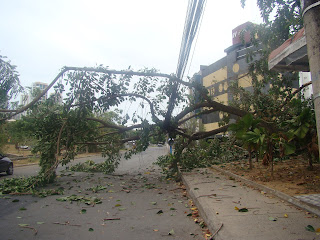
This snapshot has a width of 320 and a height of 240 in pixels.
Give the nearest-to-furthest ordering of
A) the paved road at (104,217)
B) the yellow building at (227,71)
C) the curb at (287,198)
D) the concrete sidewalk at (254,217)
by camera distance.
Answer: the concrete sidewalk at (254,217)
the paved road at (104,217)
the curb at (287,198)
the yellow building at (227,71)

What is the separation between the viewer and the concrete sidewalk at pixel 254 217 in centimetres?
384

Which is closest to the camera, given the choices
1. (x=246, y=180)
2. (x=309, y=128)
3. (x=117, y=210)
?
(x=117, y=210)

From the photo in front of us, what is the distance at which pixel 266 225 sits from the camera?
4.22 meters

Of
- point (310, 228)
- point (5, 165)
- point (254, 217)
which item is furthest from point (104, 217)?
point (5, 165)

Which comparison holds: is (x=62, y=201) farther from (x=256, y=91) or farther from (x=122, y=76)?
(x=256, y=91)

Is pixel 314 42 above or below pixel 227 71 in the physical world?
below

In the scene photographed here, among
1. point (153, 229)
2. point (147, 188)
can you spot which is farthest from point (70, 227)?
point (147, 188)

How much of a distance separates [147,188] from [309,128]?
5.38 meters

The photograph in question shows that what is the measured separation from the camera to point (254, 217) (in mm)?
4684

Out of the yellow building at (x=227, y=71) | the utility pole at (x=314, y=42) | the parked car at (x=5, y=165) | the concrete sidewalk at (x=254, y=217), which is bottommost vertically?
the concrete sidewalk at (x=254, y=217)

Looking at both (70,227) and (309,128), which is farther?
(309,128)

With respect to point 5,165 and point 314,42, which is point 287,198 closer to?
point 314,42

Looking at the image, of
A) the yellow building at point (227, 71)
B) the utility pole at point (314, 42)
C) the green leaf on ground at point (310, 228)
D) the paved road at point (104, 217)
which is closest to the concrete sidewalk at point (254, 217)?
the green leaf on ground at point (310, 228)

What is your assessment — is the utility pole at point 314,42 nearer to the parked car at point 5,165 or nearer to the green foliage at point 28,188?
the green foliage at point 28,188
